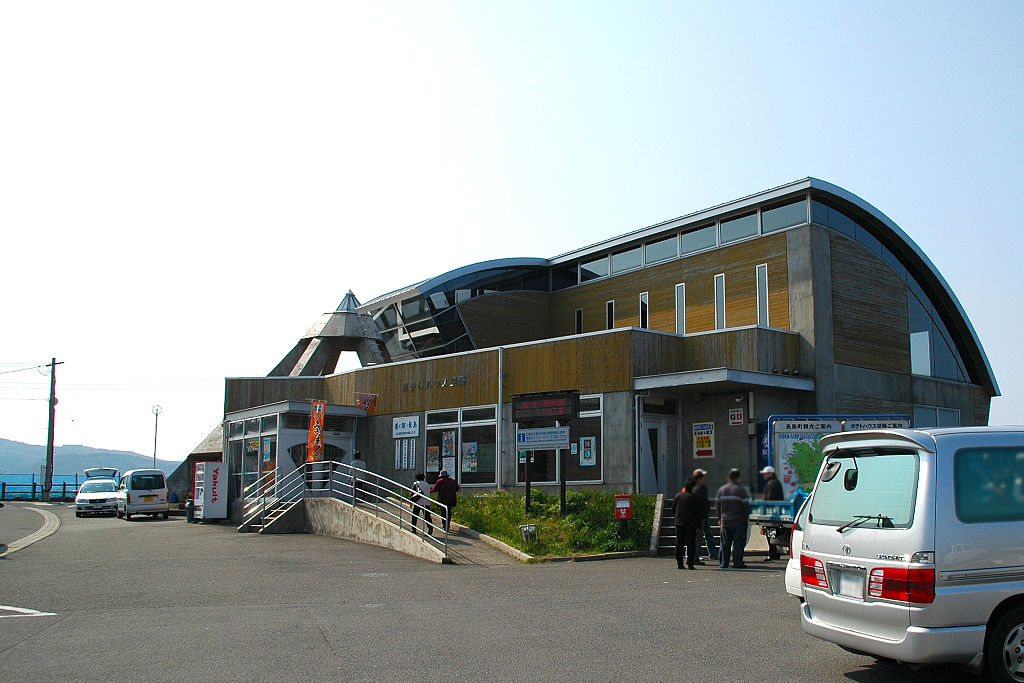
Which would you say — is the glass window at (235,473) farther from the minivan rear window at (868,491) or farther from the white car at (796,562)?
the minivan rear window at (868,491)

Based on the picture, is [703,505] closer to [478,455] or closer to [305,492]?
[478,455]

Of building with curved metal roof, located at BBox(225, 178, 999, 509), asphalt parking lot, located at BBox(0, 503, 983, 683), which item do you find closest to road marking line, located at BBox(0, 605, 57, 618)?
asphalt parking lot, located at BBox(0, 503, 983, 683)

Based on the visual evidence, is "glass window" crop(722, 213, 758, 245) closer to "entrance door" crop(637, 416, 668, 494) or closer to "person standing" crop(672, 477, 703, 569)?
"entrance door" crop(637, 416, 668, 494)

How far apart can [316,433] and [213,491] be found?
5.33m

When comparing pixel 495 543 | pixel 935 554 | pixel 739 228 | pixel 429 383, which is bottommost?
pixel 495 543

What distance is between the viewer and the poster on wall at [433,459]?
2588 cm

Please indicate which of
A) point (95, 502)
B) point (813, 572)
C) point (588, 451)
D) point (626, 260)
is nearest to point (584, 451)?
point (588, 451)

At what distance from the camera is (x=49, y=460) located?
5012cm

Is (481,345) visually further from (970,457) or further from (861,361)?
(970,457)

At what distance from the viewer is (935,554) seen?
5.96 meters

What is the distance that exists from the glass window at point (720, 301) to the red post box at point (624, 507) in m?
8.65

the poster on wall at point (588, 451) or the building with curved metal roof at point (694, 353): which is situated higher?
the building with curved metal roof at point (694, 353)

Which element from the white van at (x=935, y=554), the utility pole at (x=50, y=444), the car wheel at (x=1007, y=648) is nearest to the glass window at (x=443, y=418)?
the white van at (x=935, y=554)

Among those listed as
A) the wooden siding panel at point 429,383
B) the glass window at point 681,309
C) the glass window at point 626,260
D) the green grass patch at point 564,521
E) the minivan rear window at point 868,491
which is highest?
the glass window at point 626,260
